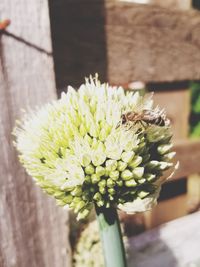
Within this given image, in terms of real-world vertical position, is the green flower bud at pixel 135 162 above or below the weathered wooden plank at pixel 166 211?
above

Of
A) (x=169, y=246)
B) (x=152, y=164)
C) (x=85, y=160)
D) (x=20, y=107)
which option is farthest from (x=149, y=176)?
(x=169, y=246)

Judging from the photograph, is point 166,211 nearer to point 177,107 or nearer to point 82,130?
point 177,107

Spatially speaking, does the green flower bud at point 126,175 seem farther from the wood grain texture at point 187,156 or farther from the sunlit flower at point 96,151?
the wood grain texture at point 187,156

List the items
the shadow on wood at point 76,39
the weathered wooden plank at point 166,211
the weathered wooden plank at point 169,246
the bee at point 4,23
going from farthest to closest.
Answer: the weathered wooden plank at point 166,211 → the weathered wooden plank at point 169,246 → the shadow on wood at point 76,39 → the bee at point 4,23

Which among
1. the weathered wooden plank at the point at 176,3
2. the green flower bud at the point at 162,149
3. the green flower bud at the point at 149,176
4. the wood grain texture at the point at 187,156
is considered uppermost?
the weathered wooden plank at the point at 176,3

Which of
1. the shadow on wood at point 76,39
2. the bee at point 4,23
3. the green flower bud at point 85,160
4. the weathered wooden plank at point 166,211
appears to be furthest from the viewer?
the weathered wooden plank at point 166,211

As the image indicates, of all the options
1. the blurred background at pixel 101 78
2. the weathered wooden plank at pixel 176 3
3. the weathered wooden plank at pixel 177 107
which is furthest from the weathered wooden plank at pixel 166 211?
the weathered wooden plank at pixel 176 3

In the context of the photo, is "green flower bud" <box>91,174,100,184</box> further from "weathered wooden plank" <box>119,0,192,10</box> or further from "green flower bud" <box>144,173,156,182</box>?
"weathered wooden plank" <box>119,0,192,10</box>
